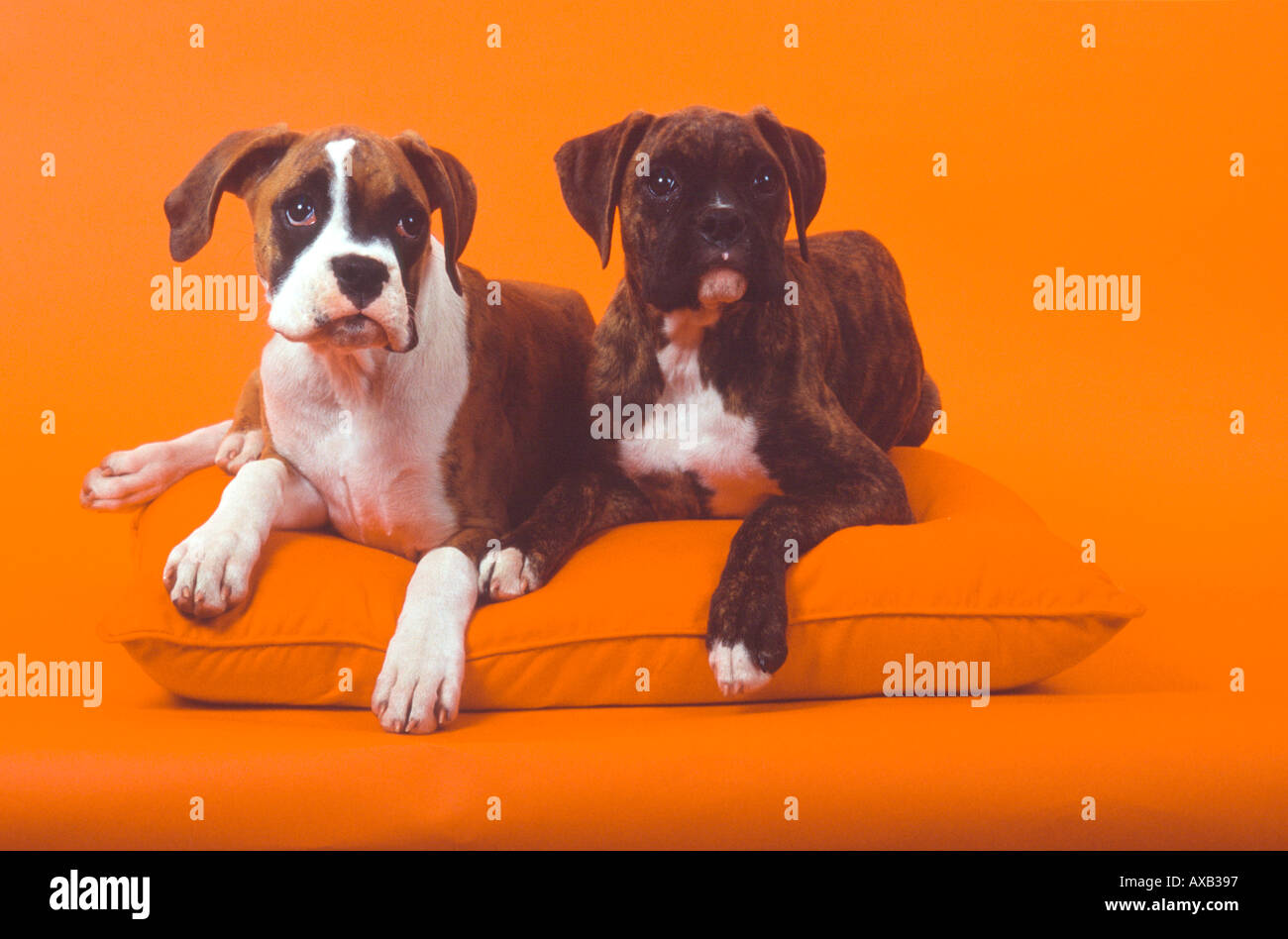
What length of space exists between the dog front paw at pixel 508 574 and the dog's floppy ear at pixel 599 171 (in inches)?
33.5

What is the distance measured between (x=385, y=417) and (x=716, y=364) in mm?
926

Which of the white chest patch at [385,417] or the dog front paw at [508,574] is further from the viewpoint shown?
the white chest patch at [385,417]

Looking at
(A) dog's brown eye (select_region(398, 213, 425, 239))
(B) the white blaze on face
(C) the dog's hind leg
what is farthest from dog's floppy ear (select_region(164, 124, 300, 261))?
(C) the dog's hind leg

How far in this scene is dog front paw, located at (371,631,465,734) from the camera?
9.95ft

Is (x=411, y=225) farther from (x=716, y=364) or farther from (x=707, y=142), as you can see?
(x=716, y=364)

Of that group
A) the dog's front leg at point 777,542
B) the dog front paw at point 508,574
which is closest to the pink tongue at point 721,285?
the dog's front leg at point 777,542

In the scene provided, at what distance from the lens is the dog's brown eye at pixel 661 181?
11.9 ft

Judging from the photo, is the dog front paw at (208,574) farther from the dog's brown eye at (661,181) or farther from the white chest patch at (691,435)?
the dog's brown eye at (661,181)

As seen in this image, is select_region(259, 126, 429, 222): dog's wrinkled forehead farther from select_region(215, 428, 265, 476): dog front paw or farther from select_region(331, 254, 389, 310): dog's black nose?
select_region(215, 428, 265, 476): dog front paw

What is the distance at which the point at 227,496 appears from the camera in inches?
136

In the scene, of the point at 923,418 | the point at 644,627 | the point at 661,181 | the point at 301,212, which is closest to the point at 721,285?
the point at 661,181

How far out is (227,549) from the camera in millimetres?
3264

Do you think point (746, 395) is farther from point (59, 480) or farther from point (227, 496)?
point (59, 480)

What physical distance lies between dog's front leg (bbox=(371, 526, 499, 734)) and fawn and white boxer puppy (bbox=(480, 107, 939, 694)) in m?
0.17
